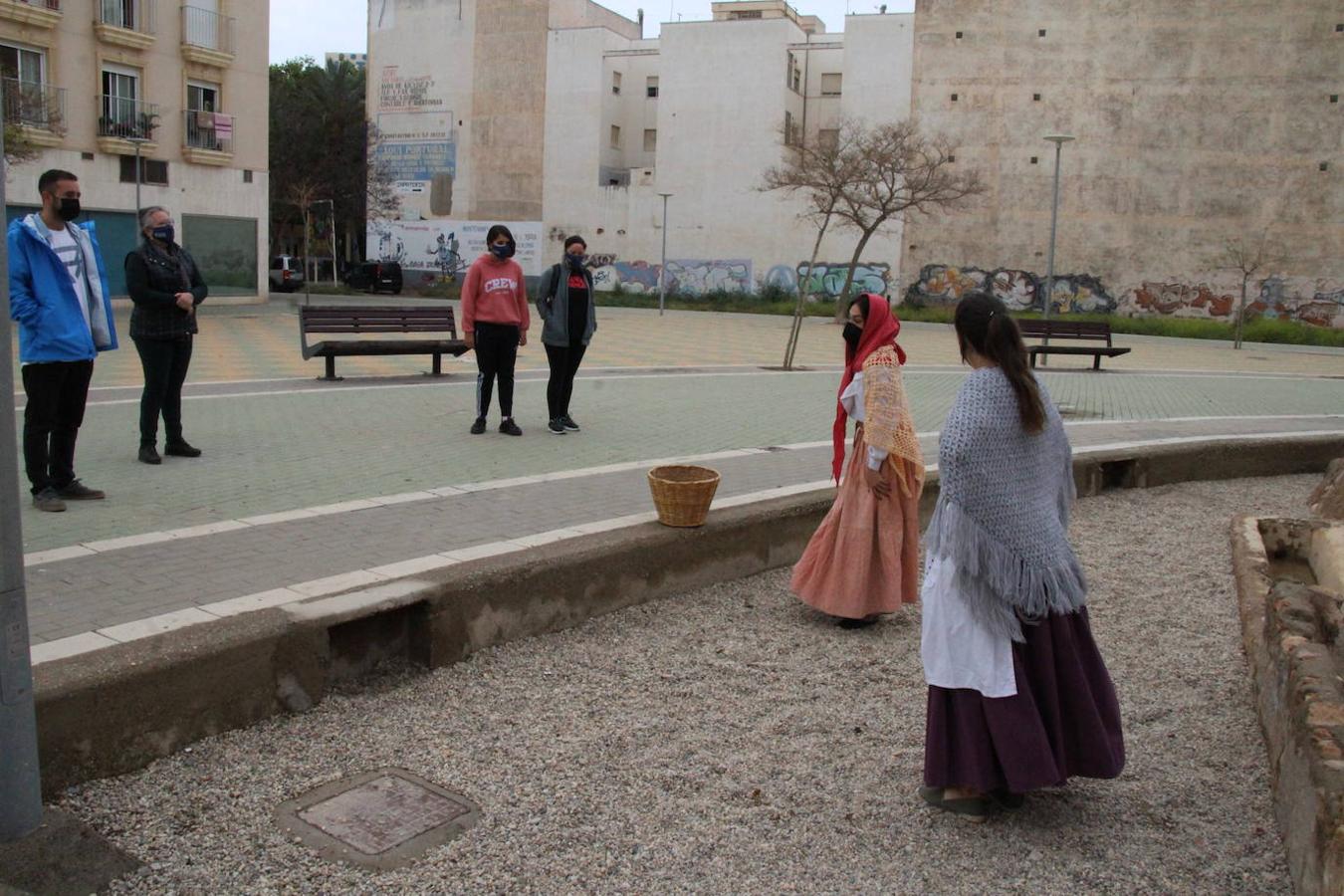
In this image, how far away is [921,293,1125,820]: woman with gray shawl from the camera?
373 cm

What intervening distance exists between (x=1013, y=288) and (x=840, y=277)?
7431 millimetres

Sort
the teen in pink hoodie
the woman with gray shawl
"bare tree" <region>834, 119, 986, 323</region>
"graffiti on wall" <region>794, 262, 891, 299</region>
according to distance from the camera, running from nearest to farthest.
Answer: the woman with gray shawl, the teen in pink hoodie, "bare tree" <region>834, 119, 986, 323</region>, "graffiti on wall" <region>794, 262, 891, 299</region>

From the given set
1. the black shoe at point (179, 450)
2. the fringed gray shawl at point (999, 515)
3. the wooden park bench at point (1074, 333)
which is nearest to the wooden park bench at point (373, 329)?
the black shoe at point (179, 450)

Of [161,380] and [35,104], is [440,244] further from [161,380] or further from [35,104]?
[161,380]

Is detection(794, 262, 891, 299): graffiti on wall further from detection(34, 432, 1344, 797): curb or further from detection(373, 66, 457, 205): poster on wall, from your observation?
detection(34, 432, 1344, 797): curb

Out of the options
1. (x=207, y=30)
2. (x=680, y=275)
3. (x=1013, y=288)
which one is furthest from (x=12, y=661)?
(x=680, y=275)

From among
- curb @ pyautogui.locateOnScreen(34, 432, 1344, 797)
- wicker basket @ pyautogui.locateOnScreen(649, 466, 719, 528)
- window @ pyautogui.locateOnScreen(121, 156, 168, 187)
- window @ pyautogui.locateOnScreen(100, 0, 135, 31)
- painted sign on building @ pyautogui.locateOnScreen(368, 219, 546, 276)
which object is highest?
window @ pyautogui.locateOnScreen(100, 0, 135, 31)

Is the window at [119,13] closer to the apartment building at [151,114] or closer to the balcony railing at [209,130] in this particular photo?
the apartment building at [151,114]

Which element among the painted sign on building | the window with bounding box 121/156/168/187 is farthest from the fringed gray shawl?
the painted sign on building

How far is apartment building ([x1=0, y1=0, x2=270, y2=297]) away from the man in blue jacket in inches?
959

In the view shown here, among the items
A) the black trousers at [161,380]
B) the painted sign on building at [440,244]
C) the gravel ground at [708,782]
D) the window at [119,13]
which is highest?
the window at [119,13]

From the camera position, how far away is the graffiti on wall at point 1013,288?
1909 inches

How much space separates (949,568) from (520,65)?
58.1m

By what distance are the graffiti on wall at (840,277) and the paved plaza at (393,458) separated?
31624mm
